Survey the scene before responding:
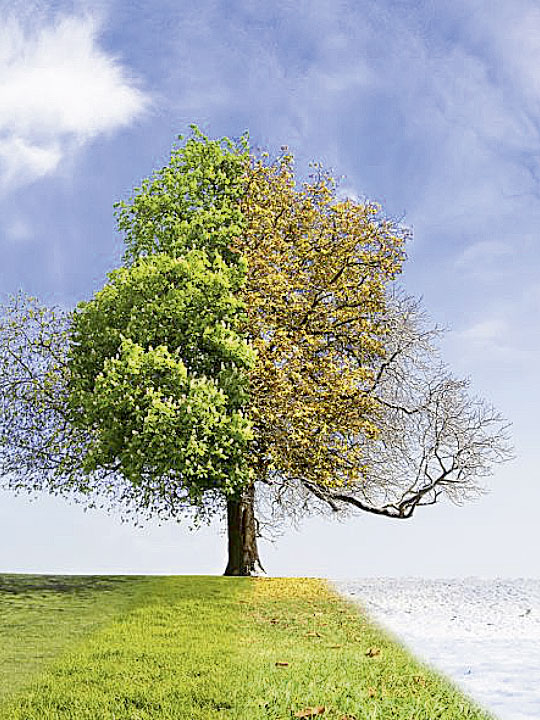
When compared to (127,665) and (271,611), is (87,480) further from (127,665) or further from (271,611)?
(127,665)

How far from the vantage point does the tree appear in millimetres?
16297

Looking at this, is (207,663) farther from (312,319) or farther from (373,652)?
(312,319)

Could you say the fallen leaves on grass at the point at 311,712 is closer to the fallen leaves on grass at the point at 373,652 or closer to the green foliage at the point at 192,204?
the fallen leaves on grass at the point at 373,652

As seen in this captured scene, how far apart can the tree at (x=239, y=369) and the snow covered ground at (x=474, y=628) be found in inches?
96.7

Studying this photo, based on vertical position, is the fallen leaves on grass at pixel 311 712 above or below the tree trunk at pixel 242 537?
below

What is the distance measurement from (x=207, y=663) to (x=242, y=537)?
31.1 feet

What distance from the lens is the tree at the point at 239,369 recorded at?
16.3 meters

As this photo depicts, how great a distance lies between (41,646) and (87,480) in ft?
27.0

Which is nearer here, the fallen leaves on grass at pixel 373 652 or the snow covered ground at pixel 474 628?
the snow covered ground at pixel 474 628

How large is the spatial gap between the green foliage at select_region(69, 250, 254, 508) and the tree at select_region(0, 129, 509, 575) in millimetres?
45

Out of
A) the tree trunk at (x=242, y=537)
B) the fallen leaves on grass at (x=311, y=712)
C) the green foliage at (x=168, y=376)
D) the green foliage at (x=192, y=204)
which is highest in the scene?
the green foliage at (x=192, y=204)

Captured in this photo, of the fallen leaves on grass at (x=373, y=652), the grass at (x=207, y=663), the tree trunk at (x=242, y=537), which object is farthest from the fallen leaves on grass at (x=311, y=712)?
the tree trunk at (x=242, y=537)

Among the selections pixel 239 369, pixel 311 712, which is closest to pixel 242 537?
pixel 239 369

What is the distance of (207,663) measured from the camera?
927 centimetres
